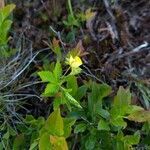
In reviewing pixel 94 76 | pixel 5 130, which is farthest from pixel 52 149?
pixel 94 76

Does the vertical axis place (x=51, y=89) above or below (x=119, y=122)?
above

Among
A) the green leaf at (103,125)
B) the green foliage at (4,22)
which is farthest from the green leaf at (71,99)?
the green foliage at (4,22)

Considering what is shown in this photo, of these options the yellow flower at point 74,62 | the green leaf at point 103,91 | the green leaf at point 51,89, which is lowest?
the green leaf at point 103,91

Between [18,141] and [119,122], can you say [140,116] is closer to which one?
[119,122]

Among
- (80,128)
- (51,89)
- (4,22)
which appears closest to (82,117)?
(80,128)

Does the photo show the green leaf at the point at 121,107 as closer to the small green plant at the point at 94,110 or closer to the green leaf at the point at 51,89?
the small green plant at the point at 94,110

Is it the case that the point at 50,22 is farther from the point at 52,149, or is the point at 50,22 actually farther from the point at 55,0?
the point at 52,149
